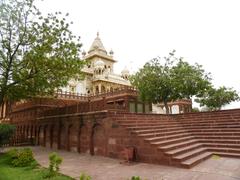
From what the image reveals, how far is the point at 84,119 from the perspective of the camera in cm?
1346

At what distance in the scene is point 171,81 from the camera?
21531 mm

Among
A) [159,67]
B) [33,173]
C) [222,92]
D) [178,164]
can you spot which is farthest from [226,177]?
[222,92]

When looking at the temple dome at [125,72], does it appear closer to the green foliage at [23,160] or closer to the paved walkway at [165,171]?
the green foliage at [23,160]

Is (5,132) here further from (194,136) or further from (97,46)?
(97,46)

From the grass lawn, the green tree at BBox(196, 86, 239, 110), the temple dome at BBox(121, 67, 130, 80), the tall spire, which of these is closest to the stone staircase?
the grass lawn

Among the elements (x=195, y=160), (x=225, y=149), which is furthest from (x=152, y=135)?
(x=225, y=149)

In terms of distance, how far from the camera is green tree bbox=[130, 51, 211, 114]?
70.4 feet

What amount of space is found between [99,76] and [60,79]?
26.6 metres

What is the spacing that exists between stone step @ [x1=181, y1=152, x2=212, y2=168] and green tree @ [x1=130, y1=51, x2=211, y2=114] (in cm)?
1181

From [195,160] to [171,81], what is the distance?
13696 mm

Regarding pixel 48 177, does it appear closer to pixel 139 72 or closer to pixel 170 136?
pixel 170 136

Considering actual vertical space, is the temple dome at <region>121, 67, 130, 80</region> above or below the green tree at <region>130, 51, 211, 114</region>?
above

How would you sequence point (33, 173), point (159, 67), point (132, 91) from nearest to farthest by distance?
point (33, 173) < point (159, 67) < point (132, 91)

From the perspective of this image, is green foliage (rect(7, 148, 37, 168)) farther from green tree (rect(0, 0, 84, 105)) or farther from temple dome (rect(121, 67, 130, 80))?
temple dome (rect(121, 67, 130, 80))
